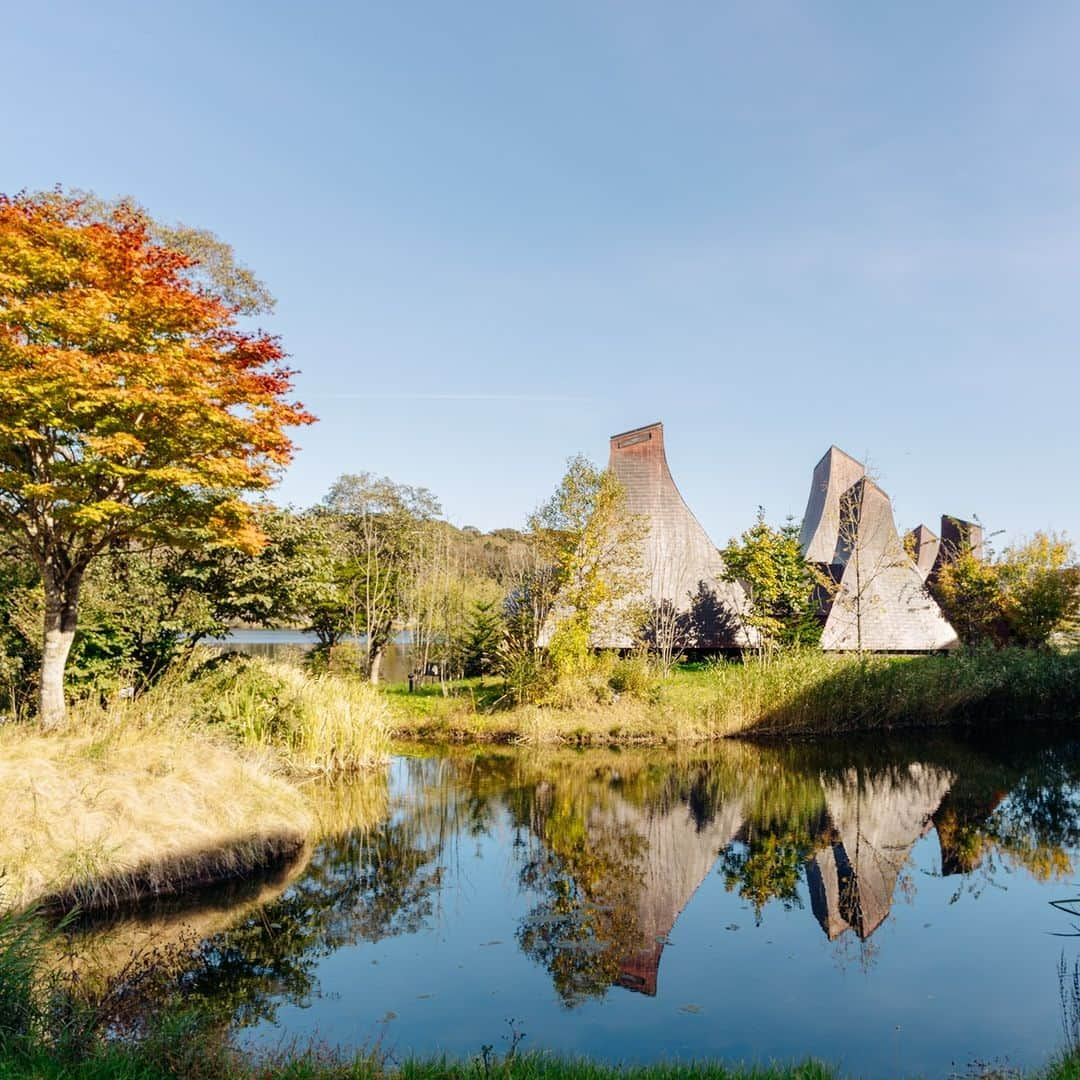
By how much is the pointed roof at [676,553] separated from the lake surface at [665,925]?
1113cm

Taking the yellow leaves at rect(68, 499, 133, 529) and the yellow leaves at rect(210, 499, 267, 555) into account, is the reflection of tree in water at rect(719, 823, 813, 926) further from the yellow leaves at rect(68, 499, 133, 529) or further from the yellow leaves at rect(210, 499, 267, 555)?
the yellow leaves at rect(68, 499, 133, 529)

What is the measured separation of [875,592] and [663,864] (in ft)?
59.0

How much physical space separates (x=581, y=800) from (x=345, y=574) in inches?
448

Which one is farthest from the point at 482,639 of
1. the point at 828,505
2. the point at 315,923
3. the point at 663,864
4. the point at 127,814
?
the point at 828,505

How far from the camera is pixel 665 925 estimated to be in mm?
6879

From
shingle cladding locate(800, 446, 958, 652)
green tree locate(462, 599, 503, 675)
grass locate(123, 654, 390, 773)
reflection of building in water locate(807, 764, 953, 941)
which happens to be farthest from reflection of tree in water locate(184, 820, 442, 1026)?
shingle cladding locate(800, 446, 958, 652)

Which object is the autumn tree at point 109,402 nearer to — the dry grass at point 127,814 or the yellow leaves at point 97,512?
the yellow leaves at point 97,512

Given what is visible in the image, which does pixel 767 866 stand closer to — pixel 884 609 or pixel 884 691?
pixel 884 691

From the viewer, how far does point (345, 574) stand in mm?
20812

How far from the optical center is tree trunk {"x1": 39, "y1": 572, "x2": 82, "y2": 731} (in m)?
9.36

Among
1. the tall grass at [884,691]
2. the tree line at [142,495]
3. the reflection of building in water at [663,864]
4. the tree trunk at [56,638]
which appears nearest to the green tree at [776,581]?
the tall grass at [884,691]

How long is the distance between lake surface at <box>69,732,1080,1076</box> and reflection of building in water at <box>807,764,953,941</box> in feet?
0.13

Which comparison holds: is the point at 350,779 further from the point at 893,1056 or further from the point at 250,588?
the point at 893,1056

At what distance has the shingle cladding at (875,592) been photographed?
22797 mm
